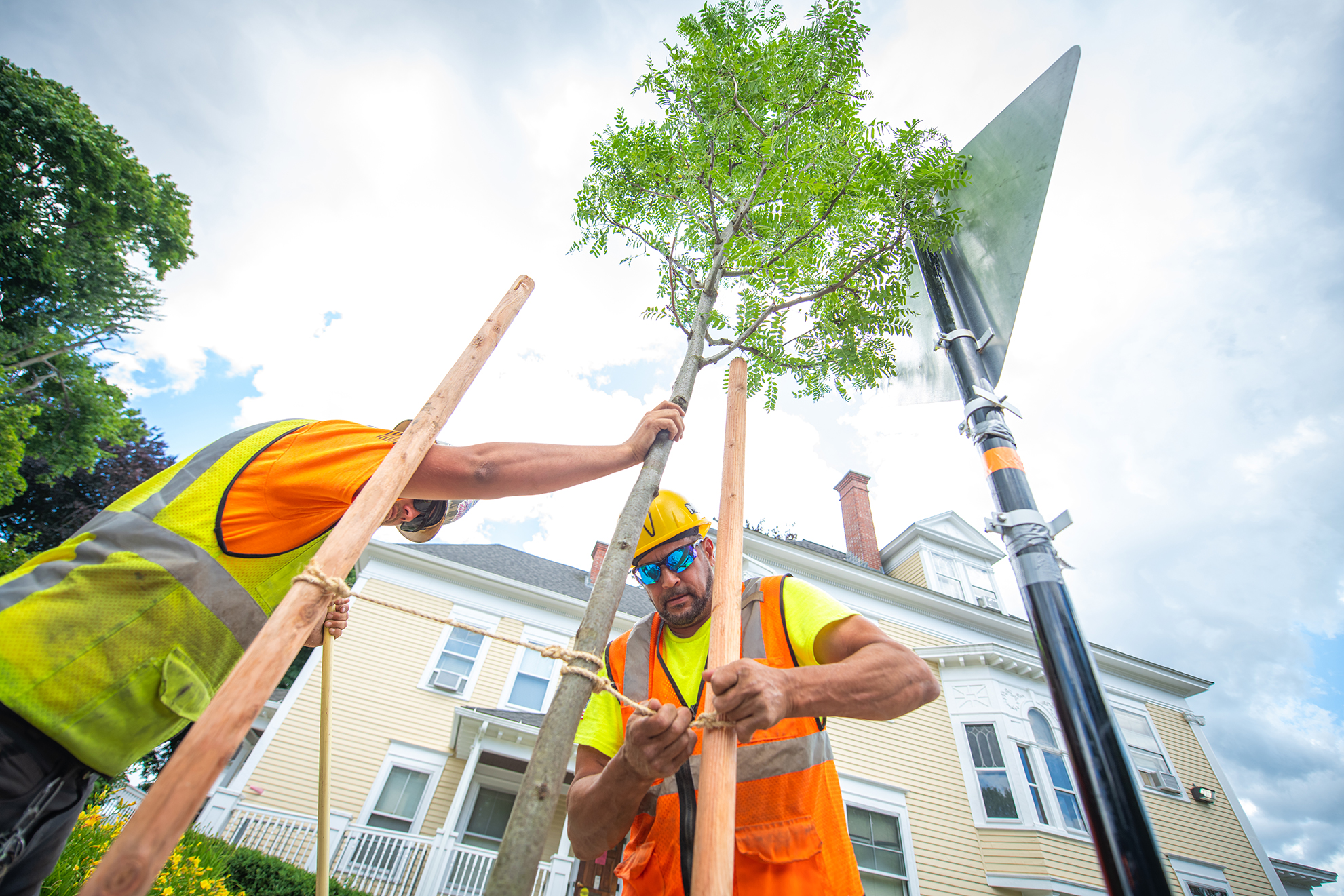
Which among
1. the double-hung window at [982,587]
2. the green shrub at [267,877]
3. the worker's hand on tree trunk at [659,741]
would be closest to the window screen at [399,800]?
the green shrub at [267,877]

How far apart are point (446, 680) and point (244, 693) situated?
14.1m

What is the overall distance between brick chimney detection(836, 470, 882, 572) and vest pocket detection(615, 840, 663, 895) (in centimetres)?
1439

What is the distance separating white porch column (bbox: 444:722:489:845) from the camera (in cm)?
1109

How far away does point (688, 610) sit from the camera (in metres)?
2.68

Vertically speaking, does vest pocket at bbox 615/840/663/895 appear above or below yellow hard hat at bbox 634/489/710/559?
below

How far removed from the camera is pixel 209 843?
7398mm

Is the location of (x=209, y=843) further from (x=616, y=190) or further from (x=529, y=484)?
(x=616, y=190)

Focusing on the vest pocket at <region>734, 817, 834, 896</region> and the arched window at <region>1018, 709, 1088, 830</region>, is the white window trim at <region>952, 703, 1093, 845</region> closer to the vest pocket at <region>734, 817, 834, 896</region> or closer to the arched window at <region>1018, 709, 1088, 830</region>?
the arched window at <region>1018, 709, 1088, 830</region>

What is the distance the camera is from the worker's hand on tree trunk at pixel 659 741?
1.71 metres

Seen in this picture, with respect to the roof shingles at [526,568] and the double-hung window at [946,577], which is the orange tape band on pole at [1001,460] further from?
the double-hung window at [946,577]

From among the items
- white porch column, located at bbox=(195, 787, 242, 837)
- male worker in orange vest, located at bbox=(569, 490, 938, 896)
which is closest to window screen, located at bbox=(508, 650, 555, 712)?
white porch column, located at bbox=(195, 787, 242, 837)

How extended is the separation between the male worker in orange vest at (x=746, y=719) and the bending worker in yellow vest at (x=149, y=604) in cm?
116

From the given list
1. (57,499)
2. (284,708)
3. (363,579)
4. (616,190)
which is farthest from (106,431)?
(616,190)

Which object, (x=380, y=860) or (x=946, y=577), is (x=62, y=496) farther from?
(x=946, y=577)
